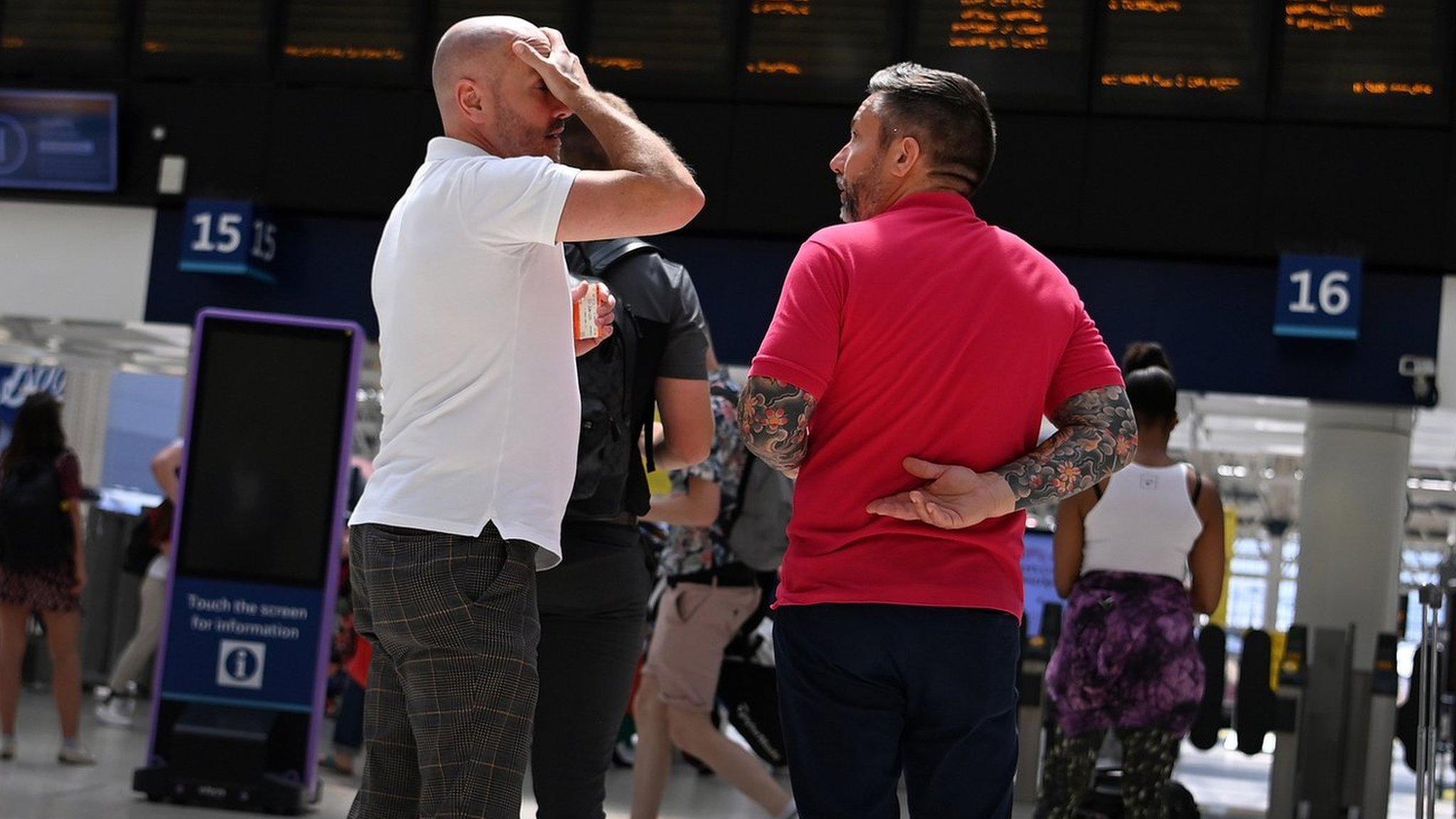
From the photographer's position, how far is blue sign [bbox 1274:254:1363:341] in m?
7.46

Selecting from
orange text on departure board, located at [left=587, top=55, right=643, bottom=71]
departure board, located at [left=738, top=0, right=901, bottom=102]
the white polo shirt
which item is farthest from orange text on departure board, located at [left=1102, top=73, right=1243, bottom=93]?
the white polo shirt

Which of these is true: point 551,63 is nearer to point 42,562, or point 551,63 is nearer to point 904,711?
point 904,711

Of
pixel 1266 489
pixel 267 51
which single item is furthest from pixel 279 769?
pixel 1266 489

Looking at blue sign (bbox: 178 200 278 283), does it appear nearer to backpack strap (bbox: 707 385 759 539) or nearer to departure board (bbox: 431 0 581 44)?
departure board (bbox: 431 0 581 44)

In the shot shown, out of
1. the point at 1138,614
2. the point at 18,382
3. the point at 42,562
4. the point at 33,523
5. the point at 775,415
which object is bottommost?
the point at 18,382

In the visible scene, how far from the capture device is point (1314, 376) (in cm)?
772

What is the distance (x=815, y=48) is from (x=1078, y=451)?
18.8 feet

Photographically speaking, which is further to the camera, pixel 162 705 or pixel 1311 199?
pixel 1311 199

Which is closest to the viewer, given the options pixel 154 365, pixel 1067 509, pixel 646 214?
pixel 646 214

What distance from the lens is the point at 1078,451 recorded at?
2381mm

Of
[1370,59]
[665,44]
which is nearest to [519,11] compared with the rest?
[665,44]

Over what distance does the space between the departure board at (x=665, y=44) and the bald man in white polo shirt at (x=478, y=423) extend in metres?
5.52

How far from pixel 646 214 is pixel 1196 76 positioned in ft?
19.2

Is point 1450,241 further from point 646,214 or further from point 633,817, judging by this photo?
point 646,214
